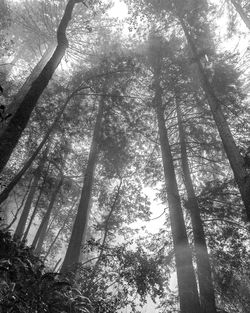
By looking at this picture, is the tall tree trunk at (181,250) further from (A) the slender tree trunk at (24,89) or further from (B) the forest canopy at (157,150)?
(A) the slender tree trunk at (24,89)

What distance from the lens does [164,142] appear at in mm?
12031

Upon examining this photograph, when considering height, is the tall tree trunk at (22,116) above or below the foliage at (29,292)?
above

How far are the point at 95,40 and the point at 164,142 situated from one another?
10.7 meters

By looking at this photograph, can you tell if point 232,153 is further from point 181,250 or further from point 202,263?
point 202,263

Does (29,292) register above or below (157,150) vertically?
below

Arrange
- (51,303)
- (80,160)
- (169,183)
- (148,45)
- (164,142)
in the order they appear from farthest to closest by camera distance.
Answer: (80,160) < (148,45) < (164,142) < (169,183) < (51,303)

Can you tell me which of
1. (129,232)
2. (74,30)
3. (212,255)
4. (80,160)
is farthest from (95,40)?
(212,255)

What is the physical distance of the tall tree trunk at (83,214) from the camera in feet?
35.3

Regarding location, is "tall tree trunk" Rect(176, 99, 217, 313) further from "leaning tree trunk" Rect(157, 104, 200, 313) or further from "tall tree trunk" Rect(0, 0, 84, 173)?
"tall tree trunk" Rect(0, 0, 84, 173)

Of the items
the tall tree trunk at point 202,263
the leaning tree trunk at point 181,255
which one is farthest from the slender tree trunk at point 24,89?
the tall tree trunk at point 202,263

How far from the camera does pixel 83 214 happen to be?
39.4 feet

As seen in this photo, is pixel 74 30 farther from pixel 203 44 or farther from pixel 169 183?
pixel 169 183


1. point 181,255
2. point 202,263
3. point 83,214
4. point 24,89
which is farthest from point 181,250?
point 24,89

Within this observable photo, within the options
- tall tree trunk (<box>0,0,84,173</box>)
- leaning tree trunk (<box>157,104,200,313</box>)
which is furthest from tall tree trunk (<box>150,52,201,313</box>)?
tall tree trunk (<box>0,0,84,173</box>)
